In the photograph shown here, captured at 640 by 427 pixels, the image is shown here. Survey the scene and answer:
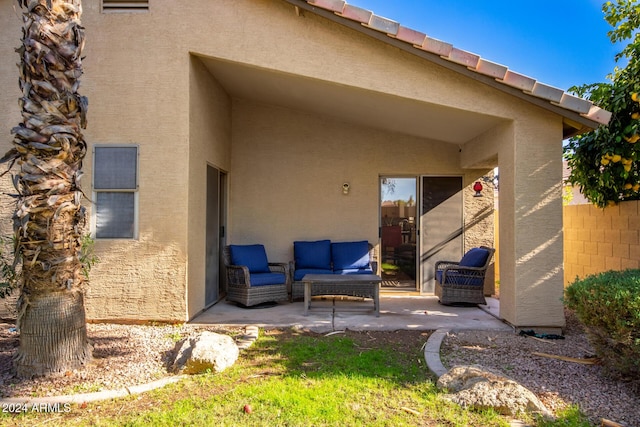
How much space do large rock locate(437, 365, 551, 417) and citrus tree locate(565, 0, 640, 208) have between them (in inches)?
151

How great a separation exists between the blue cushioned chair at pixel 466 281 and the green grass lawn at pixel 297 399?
9.54ft

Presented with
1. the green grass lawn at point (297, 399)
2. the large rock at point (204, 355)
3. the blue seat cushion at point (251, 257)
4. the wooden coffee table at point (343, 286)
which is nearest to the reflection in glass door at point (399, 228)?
the wooden coffee table at point (343, 286)

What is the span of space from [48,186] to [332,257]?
17.9ft

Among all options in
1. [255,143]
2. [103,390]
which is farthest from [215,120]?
[103,390]

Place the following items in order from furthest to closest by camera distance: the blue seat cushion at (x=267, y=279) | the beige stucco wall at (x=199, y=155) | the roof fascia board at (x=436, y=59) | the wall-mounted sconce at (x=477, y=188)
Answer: the wall-mounted sconce at (x=477, y=188) → the blue seat cushion at (x=267, y=279) → the beige stucco wall at (x=199, y=155) → the roof fascia board at (x=436, y=59)

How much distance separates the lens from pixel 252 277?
7.19 m

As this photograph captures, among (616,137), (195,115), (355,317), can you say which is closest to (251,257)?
(355,317)

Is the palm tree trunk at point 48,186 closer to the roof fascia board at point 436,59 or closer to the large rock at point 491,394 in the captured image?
the roof fascia board at point 436,59

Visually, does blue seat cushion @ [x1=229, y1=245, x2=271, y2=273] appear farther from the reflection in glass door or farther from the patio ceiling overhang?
the patio ceiling overhang

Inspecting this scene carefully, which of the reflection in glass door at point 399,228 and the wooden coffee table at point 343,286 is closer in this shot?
the wooden coffee table at point 343,286

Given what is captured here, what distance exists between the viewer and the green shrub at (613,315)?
11.8 ft

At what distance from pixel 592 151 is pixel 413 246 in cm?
369

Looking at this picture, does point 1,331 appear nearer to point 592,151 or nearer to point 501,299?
point 501,299

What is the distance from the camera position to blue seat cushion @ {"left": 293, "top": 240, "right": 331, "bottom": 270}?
822 centimetres
